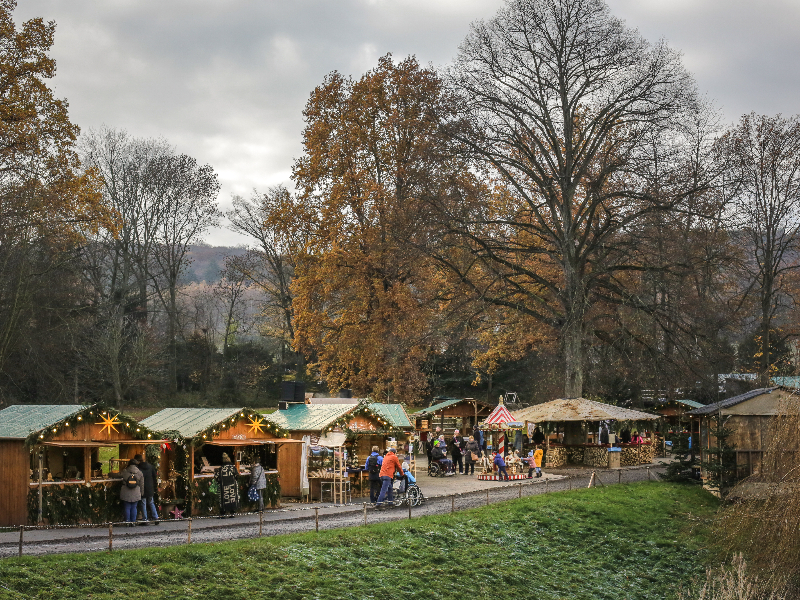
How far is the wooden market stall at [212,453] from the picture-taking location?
69.6ft

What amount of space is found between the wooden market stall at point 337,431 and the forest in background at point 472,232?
683 cm

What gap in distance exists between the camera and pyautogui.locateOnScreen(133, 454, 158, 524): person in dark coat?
64.0 ft

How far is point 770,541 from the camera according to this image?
54.9 ft

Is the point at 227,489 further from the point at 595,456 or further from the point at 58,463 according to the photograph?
the point at 595,456

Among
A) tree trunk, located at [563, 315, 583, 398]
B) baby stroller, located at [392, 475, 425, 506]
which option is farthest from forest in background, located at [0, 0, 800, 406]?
baby stroller, located at [392, 475, 425, 506]

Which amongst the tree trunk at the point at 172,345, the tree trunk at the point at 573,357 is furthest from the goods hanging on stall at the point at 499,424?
the tree trunk at the point at 172,345

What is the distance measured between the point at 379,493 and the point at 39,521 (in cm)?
863

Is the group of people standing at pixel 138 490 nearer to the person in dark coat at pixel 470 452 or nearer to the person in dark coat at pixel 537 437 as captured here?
the person in dark coat at pixel 470 452

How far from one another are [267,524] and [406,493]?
192 inches

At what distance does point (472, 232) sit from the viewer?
34281 millimetres

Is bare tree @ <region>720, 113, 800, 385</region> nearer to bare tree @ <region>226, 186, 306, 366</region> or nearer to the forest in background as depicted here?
the forest in background

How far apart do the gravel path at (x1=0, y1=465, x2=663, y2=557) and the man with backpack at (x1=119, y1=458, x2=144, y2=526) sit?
34 centimetres

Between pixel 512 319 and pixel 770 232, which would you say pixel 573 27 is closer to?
pixel 512 319

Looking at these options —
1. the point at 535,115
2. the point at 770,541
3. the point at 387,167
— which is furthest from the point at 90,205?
the point at 770,541
